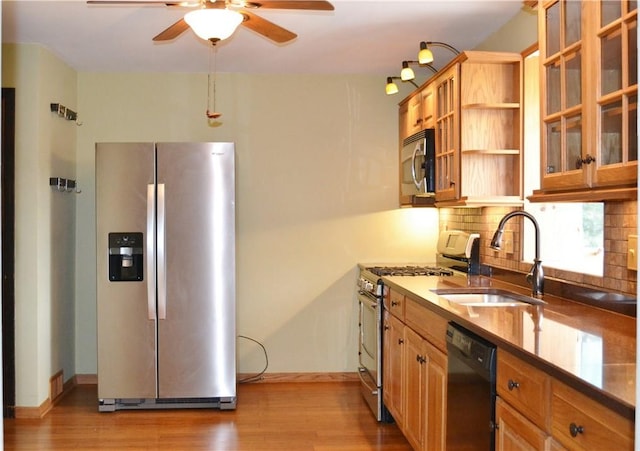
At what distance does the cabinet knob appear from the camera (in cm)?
152

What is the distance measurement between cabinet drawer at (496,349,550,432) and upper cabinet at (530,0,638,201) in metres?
0.62

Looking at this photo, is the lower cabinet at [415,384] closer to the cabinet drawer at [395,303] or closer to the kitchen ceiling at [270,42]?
the cabinet drawer at [395,303]

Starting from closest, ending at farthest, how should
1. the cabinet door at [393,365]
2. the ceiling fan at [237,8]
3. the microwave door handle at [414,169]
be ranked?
the ceiling fan at [237,8] < the cabinet door at [393,365] < the microwave door handle at [414,169]

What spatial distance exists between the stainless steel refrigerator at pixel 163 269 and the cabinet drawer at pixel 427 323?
144cm

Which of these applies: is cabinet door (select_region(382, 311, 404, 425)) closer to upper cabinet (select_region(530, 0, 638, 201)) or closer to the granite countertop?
the granite countertop

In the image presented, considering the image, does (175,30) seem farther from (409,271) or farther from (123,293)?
(409,271)

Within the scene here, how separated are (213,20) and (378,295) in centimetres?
205

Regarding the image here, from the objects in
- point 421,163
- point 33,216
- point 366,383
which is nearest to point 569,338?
point 421,163

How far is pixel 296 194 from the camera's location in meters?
5.10

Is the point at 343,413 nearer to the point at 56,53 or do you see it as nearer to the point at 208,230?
the point at 208,230

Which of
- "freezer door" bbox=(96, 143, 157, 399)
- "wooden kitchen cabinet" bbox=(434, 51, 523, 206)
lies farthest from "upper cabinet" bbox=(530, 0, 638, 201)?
"freezer door" bbox=(96, 143, 157, 399)

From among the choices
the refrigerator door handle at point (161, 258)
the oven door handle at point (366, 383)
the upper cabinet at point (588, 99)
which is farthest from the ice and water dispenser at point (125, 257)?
the upper cabinet at point (588, 99)

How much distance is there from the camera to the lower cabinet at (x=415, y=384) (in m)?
2.76

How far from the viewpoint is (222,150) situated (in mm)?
4293
